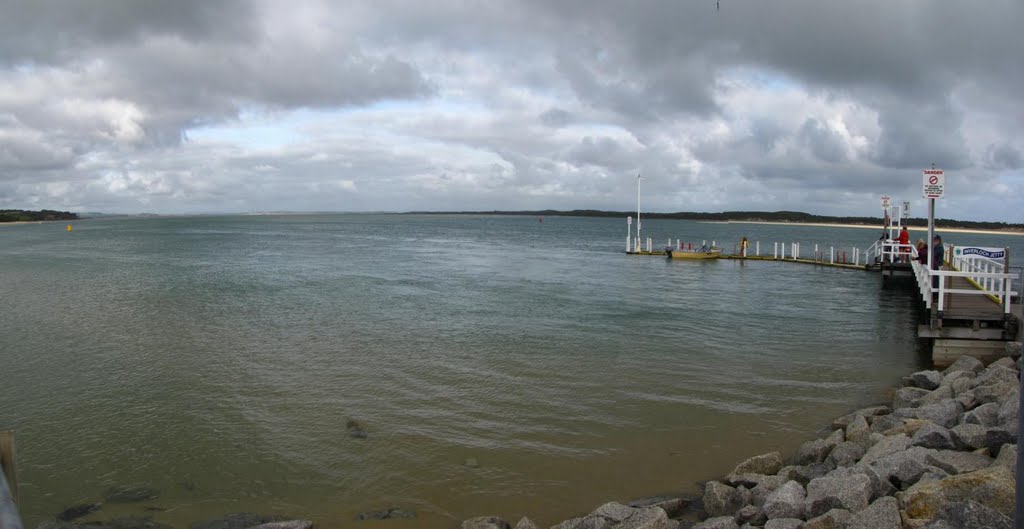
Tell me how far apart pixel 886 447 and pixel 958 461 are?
49.4 inches

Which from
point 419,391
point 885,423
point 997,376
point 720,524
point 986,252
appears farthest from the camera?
point 986,252

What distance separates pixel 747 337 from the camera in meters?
→ 19.6

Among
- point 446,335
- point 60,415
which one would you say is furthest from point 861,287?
point 60,415

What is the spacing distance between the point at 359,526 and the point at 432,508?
965mm

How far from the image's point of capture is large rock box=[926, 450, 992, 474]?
22.7 feet

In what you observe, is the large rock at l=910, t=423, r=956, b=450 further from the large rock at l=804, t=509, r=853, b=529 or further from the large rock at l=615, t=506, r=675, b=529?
the large rock at l=615, t=506, r=675, b=529

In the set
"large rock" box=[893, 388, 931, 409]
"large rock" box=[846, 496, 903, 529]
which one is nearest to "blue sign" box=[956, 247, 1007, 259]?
"large rock" box=[893, 388, 931, 409]

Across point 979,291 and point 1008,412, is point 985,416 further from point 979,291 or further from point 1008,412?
point 979,291

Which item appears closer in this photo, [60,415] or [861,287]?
[60,415]

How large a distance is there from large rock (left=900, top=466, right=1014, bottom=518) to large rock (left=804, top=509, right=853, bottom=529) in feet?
1.75

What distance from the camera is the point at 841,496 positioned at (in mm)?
6621

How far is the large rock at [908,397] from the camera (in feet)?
38.2

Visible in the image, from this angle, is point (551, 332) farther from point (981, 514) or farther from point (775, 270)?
point (775, 270)

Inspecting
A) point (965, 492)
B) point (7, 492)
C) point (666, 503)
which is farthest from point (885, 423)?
point (7, 492)
